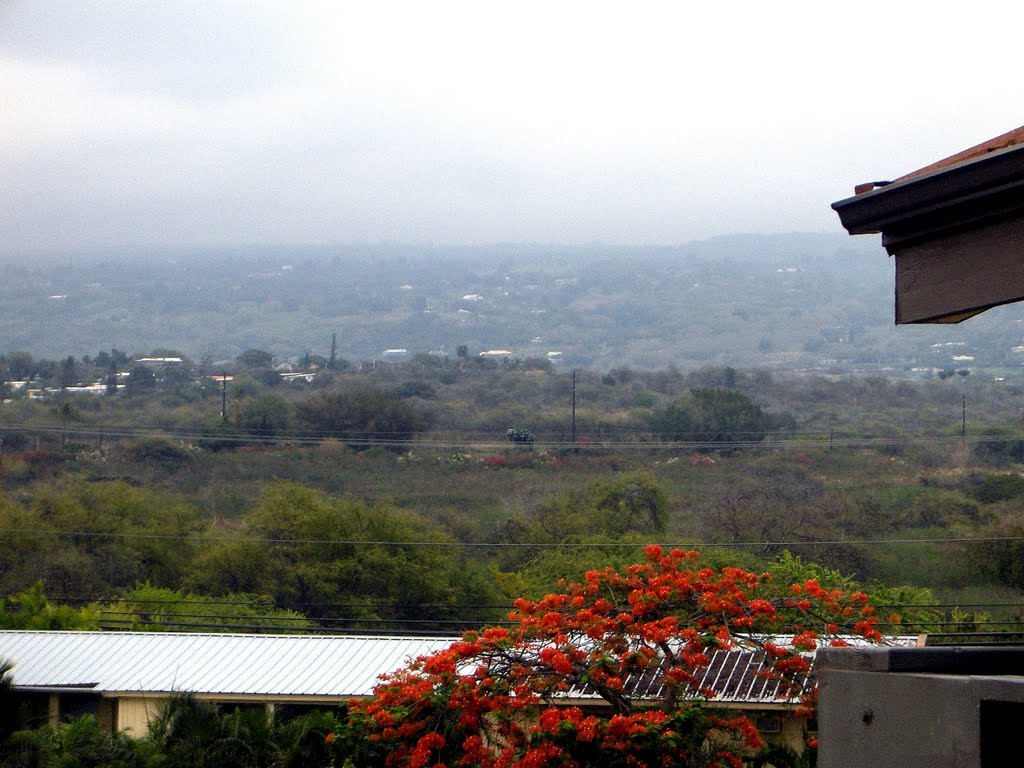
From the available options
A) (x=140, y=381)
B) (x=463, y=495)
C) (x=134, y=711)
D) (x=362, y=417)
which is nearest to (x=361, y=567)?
(x=134, y=711)

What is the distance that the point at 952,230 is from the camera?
343 centimetres

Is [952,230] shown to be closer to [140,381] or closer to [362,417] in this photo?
[362,417]

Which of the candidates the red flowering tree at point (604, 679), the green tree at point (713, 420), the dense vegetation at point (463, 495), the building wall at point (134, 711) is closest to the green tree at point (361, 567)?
the dense vegetation at point (463, 495)

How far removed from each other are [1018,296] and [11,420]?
71044mm

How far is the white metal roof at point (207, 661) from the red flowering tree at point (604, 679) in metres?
3.81

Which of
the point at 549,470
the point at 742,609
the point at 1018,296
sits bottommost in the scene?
the point at 549,470

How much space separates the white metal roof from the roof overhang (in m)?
13.5

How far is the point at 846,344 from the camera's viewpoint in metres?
180

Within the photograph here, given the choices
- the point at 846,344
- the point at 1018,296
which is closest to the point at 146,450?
the point at 1018,296

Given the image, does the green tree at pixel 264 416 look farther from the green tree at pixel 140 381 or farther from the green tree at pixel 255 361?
the green tree at pixel 255 361

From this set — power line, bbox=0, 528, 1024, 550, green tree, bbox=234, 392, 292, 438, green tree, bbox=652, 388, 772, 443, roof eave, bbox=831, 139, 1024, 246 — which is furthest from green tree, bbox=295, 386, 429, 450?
roof eave, bbox=831, 139, 1024, 246

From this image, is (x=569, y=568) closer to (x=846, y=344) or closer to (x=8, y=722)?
(x=8, y=722)

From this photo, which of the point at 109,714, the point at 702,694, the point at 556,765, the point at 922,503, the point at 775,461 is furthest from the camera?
the point at 775,461

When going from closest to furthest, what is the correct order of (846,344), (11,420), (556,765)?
(556,765) → (11,420) → (846,344)
